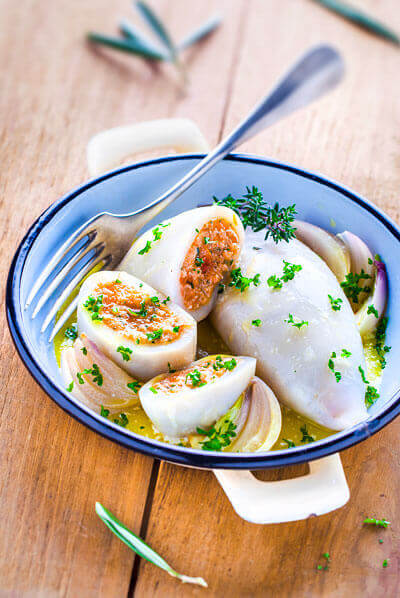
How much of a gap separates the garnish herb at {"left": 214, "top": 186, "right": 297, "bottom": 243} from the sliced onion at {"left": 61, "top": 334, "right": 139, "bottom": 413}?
0.54 m

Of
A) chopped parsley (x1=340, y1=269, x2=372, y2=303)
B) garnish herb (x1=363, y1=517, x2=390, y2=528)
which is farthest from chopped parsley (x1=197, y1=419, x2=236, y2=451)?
chopped parsley (x1=340, y1=269, x2=372, y2=303)

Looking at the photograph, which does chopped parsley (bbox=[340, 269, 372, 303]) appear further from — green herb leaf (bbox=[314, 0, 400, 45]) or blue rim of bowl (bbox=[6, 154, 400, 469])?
green herb leaf (bbox=[314, 0, 400, 45])

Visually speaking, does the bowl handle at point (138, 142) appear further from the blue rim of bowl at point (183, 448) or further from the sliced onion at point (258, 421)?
the sliced onion at point (258, 421)

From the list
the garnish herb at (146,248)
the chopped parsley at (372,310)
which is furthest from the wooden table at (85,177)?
the garnish herb at (146,248)

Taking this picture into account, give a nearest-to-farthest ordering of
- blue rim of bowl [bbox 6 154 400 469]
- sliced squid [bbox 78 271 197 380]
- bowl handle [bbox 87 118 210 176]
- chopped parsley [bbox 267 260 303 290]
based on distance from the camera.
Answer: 1. blue rim of bowl [bbox 6 154 400 469]
2. sliced squid [bbox 78 271 197 380]
3. chopped parsley [bbox 267 260 303 290]
4. bowl handle [bbox 87 118 210 176]

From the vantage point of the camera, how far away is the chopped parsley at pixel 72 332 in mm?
1516

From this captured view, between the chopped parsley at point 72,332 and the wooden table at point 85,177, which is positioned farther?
the chopped parsley at point 72,332

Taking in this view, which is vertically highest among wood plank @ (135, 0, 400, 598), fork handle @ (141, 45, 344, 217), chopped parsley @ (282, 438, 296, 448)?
fork handle @ (141, 45, 344, 217)

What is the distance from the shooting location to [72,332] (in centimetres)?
152

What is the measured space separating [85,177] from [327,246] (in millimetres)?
843

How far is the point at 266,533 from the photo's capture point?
1.27 metres

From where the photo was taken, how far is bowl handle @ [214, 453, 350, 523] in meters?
1.21

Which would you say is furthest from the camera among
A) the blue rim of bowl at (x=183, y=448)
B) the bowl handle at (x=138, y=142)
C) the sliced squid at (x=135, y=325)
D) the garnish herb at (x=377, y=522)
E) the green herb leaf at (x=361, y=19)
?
the green herb leaf at (x=361, y=19)

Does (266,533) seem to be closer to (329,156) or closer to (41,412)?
(41,412)
